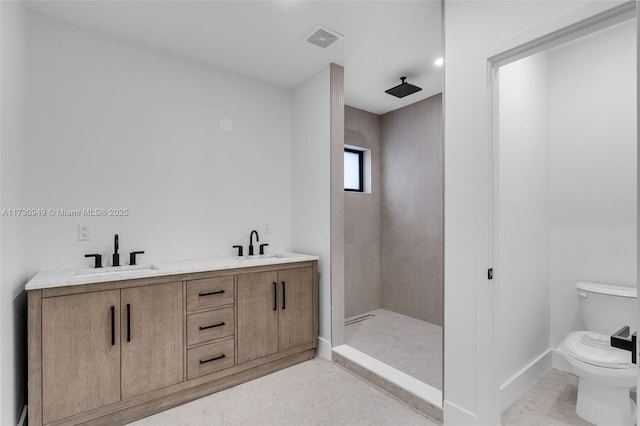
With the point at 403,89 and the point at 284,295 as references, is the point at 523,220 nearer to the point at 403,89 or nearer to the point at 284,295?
the point at 403,89

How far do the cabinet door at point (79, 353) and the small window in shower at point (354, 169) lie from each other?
2.91 m

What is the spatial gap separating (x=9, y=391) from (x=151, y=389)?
0.69 m

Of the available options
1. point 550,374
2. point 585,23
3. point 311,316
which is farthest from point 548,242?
point 311,316

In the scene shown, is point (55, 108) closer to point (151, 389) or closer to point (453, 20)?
point (151, 389)

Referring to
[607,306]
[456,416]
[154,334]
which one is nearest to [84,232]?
[154,334]

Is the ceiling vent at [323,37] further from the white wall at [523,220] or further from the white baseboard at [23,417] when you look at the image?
the white baseboard at [23,417]

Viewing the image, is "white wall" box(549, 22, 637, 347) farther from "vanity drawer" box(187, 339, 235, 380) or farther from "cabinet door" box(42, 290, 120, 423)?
"cabinet door" box(42, 290, 120, 423)

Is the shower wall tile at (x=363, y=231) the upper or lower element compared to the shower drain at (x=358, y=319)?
upper

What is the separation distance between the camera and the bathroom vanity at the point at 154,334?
5.72ft

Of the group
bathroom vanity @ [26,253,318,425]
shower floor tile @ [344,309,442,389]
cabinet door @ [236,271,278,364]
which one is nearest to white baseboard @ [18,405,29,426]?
bathroom vanity @ [26,253,318,425]

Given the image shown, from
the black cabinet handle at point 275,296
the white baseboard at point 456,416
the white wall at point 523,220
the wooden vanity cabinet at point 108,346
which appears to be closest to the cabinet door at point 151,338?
the wooden vanity cabinet at point 108,346

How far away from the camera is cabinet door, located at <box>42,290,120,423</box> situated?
1.73 m

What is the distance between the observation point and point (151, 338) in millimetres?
2045

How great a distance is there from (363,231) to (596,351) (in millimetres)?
2506
